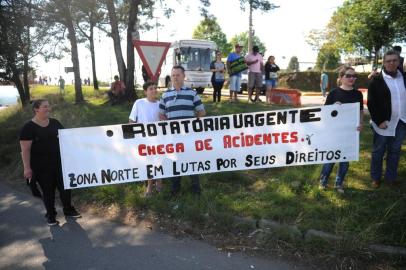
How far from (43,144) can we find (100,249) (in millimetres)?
1725

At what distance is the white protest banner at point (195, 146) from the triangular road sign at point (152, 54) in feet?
6.46

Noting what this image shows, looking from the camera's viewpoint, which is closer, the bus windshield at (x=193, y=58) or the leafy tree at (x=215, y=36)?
the bus windshield at (x=193, y=58)

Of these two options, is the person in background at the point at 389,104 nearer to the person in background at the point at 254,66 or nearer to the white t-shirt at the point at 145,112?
the white t-shirt at the point at 145,112

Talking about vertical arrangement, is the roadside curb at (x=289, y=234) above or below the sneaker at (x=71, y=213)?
above

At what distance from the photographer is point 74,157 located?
558cm

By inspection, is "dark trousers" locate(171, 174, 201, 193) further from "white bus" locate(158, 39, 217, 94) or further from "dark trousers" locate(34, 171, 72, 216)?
"white bus" locate(158, 39, 217, 94)

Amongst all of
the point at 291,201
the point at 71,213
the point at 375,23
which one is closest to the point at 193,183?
the point at 291,201

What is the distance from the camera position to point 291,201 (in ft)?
17.7

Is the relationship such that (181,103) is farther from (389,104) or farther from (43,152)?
(389,104)

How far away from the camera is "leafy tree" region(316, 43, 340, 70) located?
4703 cm

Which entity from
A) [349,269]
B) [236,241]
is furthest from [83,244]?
[349,269]

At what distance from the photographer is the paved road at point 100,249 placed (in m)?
4.21

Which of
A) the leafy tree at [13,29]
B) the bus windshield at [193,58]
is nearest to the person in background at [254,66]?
the leafy tree at [13,29]

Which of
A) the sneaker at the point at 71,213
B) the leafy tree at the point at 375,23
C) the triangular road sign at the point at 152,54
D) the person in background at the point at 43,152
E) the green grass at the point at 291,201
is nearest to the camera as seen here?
the green grass at the point at 291,201
